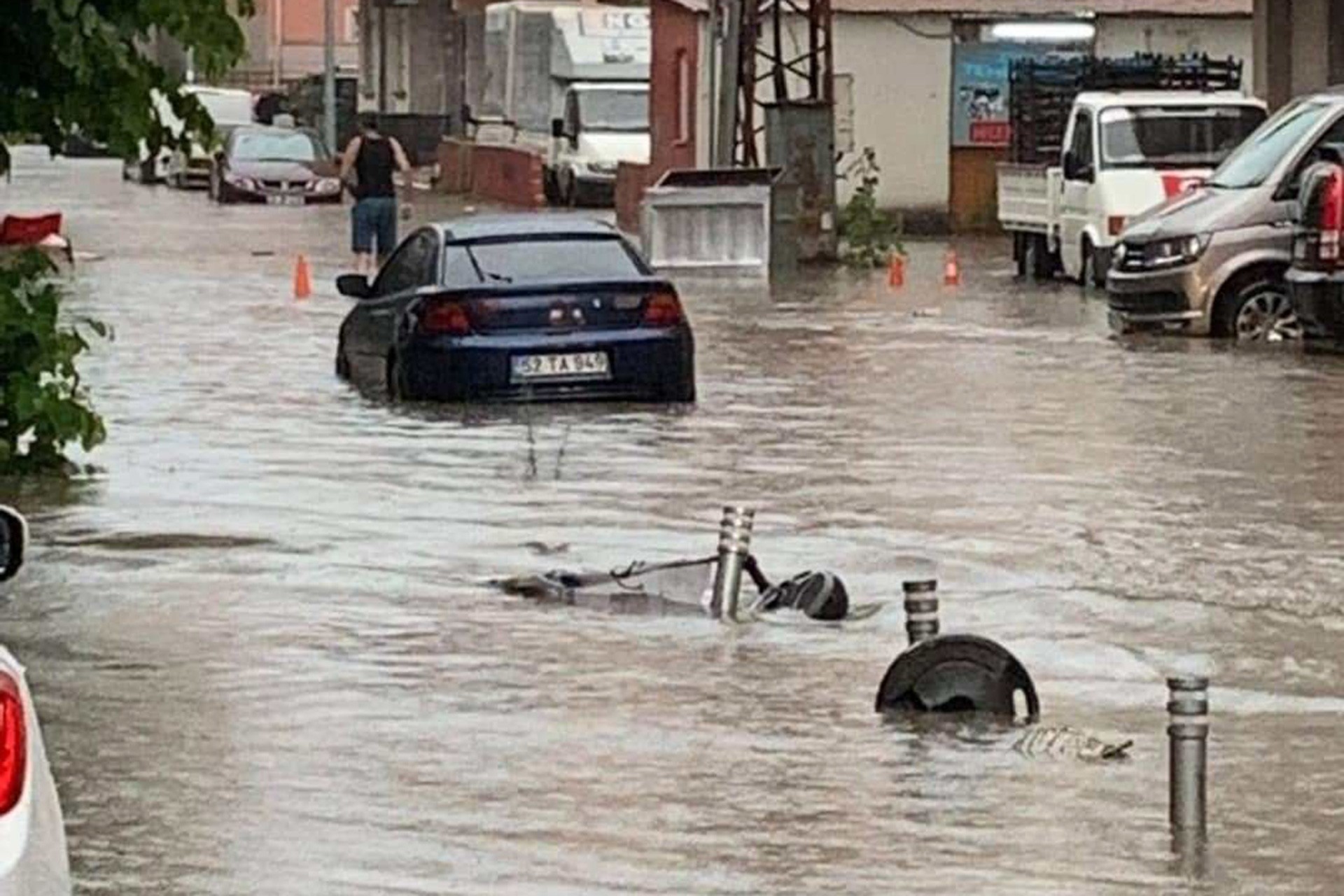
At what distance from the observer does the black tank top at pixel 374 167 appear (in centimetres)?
3638

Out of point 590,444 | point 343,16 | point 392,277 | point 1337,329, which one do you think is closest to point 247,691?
point 590,444

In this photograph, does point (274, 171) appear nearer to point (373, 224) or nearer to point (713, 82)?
point (713, 82)

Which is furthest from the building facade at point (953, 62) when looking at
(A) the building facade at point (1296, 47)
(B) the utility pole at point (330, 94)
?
(B) the utility pole at point (330, 94)

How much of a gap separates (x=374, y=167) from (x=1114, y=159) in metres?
7.21

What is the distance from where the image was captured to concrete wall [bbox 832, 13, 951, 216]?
5181 centimetres

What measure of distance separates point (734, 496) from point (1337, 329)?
9000mm

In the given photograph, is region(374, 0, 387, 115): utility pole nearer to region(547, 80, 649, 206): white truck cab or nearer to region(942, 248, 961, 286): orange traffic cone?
region(547, 80, 649, 206): white truck cab

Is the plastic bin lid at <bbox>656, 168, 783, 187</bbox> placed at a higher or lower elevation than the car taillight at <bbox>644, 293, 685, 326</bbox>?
higher

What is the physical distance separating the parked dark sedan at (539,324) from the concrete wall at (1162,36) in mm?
29513

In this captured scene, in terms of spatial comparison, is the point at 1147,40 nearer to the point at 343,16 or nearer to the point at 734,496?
the point at 734,496

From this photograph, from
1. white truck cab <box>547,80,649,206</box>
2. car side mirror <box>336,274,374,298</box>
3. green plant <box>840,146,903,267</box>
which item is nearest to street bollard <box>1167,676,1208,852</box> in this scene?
car side mirror <box>336,274,374,298</box>

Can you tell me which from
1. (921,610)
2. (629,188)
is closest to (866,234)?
(629,188)

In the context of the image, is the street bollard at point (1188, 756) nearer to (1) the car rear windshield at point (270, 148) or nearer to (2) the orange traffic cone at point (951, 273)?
(2) the orange traffic cone at point (951, 273)

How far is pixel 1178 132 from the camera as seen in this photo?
3588 cm
